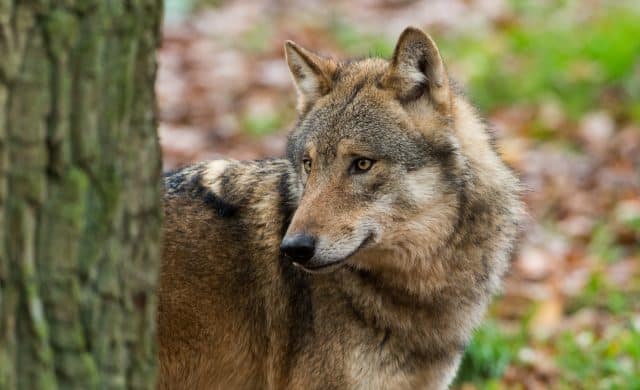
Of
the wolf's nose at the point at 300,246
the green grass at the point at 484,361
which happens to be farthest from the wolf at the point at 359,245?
the green grass at the point at 484,361

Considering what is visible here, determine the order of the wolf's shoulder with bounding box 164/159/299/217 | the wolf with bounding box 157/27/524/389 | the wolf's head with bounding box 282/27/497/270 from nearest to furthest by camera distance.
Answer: the wolf's head with bounding box 282/27/497/270 → the wolf with bounding box 157/27/524/389 → the wolf's shoulder with bounding box 164/159/299/217

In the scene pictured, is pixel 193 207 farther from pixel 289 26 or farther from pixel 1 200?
pixel 289 26

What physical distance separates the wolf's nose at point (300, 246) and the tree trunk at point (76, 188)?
1.15 metres

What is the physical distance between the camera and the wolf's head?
3.83m

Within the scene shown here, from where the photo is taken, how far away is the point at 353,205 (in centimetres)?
385

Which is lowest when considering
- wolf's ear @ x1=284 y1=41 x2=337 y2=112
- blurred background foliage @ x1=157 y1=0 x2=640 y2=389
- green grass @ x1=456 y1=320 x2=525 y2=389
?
green grass @ x1=456 y1=320 x2=525 y2=389

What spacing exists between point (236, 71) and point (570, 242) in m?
4.68

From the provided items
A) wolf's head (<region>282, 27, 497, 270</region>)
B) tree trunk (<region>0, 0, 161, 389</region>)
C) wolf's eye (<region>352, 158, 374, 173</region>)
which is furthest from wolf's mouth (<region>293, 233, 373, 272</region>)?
tree trunk (<region>0, 0, 161, 389</region>)

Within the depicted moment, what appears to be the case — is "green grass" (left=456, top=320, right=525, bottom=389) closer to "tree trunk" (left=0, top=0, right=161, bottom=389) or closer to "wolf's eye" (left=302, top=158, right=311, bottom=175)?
"wolf's eye" (left=302, top=158, right=311, bottom=175)

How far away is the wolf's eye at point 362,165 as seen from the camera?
3924 millimetres

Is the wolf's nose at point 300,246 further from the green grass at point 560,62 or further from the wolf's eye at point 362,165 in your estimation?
the green grass at point 560,62

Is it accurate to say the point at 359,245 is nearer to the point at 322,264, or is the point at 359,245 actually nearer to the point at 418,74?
the point at 322,264

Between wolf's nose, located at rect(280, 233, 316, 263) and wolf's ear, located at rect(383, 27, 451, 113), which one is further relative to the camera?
wolf's ear, located at rect(383, 27, 451, 113)

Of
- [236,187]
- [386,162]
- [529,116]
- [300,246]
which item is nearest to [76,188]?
[300,246]
